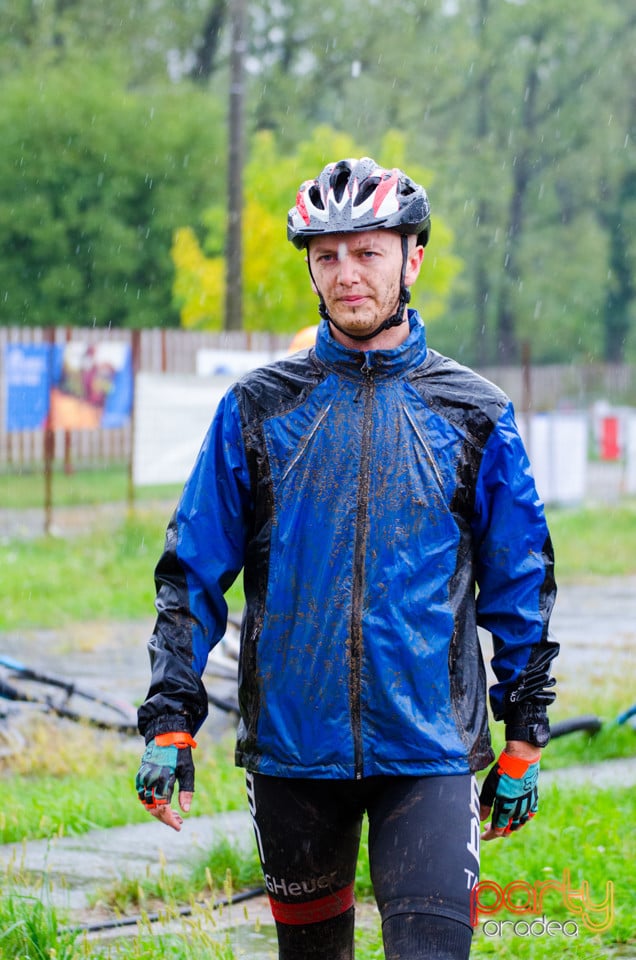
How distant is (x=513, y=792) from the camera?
3.21 meters

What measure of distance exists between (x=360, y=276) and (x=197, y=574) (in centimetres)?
77

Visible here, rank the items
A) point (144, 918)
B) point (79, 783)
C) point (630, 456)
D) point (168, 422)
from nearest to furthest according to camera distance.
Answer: point (144, 918) < point (79, 783) < point (168, 422) < point (630, 456)

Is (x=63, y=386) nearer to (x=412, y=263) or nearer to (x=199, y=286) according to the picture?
(x=199, y=286)

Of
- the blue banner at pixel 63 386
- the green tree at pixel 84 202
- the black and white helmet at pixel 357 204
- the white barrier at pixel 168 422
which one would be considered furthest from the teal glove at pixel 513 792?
the green tree at pixel 84 202

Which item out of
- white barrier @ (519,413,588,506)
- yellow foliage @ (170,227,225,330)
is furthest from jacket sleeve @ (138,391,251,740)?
yellow foliage @ (170,227,225,330)

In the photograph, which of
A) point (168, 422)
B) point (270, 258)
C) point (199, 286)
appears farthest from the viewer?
point (199, 286)

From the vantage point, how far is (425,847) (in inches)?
117

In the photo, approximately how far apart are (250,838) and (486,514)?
8.63ft

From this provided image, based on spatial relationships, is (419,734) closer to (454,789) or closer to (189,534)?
(454,789)

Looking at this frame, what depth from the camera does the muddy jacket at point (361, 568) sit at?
304 centimetres

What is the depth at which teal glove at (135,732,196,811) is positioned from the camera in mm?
3035

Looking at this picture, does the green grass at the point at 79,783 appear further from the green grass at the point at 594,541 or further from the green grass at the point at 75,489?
the green grass at the point at 75,489

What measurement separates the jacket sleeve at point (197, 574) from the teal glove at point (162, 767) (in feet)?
0.08

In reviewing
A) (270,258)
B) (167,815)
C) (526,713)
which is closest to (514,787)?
(526,713)
